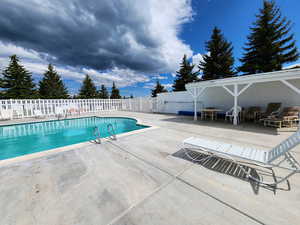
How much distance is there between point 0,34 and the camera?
8039 millimetres

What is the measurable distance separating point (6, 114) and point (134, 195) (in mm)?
13736

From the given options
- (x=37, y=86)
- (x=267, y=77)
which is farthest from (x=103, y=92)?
(x=267, y=77)

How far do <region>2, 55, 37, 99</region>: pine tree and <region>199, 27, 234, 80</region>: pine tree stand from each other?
95.7 feet

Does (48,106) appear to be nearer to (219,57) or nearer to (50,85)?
(50,85)

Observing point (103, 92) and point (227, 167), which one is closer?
point (227, 167)

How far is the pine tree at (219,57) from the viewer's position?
16125 millimetres

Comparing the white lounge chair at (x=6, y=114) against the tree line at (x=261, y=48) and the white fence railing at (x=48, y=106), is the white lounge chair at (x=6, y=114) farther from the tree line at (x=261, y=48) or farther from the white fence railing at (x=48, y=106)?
the tree line at (x=261, y=48)

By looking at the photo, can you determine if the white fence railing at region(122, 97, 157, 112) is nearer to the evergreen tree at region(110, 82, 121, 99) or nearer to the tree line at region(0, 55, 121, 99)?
the tree line at region(0, 55, 121, 99)

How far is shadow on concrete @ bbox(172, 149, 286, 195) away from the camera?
185 cm

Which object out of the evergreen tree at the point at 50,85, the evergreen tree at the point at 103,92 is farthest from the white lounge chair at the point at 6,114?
the evergreen tree at the point at 103,92

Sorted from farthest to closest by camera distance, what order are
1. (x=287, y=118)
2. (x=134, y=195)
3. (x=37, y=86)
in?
1. (x=37, y=86)
2. (x=287, y=118)
3. (x=134, y=195)

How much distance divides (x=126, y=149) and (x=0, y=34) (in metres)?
12.3

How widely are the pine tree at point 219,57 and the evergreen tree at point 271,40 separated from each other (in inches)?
104

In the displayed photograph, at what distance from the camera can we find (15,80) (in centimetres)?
1897
